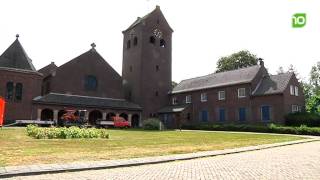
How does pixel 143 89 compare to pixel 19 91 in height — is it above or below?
above

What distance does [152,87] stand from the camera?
56094mm

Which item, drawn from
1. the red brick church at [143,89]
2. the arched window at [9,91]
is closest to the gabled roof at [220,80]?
the red brick church at [143,89]

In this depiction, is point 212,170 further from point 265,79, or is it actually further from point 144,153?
point 265,79

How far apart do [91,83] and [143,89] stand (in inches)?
322

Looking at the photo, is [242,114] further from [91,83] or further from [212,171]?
[212,171]

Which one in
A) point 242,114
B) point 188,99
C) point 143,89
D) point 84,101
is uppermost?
point 143,89

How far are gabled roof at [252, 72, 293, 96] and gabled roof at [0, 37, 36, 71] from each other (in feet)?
97.1

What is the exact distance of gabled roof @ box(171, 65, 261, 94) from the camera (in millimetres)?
48056

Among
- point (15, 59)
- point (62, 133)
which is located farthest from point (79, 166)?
point (15, 59)

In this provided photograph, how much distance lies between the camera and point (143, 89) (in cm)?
5481

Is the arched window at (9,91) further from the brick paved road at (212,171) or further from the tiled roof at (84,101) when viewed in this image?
the brick paved road at (212,171)

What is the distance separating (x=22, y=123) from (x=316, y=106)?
3917 cm

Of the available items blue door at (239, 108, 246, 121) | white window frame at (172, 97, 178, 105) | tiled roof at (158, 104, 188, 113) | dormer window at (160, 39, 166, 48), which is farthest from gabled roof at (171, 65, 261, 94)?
dormer window at (160, 39, 166, 48)

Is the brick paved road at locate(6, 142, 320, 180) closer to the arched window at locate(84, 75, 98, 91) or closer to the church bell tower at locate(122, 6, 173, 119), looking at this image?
the arched window at locate(84, 75, 98, 91)
